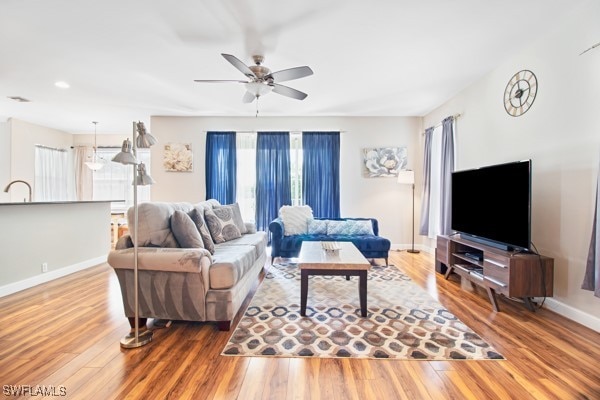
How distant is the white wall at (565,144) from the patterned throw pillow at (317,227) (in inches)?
106

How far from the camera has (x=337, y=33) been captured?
265 centimetres

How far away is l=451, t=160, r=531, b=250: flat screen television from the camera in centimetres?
248

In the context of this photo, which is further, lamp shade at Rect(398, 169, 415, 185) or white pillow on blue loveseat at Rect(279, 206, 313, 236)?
lamp shade at Rect(398, 169, 415, 185)

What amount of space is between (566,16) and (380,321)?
127 inches

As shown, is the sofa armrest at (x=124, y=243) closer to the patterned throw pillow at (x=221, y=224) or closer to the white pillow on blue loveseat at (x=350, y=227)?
the patterned throw pillow at (x=221, y=224)

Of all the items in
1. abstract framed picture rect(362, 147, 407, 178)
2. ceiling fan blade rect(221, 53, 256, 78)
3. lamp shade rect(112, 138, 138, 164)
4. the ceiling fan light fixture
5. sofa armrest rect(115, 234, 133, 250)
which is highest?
ceiling fan blade rect(221, 53, 256, 78)

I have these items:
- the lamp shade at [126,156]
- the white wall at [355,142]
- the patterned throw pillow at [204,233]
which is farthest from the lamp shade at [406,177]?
the lamp shade at [126,156]

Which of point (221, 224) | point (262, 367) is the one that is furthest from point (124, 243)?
point (262, 367)

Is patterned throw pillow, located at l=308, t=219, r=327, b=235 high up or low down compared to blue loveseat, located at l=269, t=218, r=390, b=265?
up

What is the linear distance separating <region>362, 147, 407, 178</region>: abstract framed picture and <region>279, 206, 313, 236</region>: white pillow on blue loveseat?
173cm

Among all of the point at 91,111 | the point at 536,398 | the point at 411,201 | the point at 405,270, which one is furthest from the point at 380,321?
the point at 91,111

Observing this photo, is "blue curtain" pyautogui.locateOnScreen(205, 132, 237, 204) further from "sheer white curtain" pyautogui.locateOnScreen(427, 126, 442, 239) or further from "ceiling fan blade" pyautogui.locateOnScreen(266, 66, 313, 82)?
"sheer white curtain" pyautogui.locateOnScreen(427, 126, 442, 239)

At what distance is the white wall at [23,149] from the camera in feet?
18.3

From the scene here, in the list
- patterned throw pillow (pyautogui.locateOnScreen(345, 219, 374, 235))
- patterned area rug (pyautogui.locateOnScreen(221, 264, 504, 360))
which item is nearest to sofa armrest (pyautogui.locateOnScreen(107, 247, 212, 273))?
patterned area rug (pyautogui.locateOnScreen(221, 264, 504, 360))
